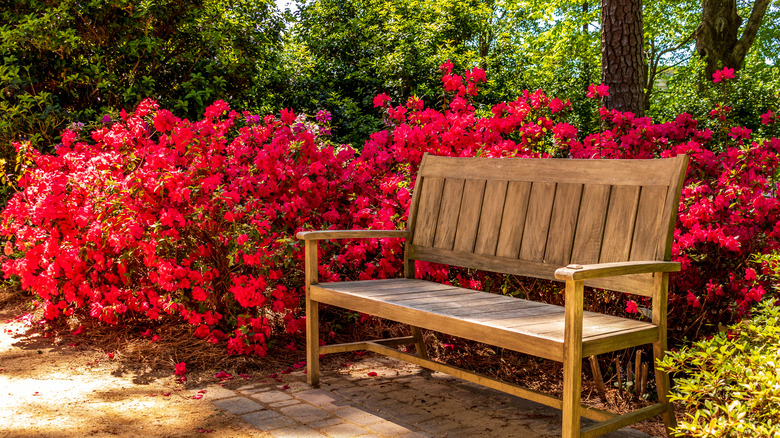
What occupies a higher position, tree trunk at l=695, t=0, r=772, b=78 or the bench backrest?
tree trunk at l=695, t=0, r=772, b=78

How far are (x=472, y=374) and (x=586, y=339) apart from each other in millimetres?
772

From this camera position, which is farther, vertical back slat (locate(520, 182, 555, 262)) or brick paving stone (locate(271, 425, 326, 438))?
vertical back slat (locate(520, 182, 555, 262))

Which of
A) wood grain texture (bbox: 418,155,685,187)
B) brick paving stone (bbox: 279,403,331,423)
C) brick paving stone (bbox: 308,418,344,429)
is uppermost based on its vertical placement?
wood grain texture (bbox: 418,155,685,187)

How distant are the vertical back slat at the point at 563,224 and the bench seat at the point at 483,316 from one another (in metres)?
0.25

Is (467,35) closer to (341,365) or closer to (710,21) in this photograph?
(710,21)

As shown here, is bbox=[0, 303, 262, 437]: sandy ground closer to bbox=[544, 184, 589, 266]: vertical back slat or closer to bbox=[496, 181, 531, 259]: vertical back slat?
bbox=[496, 181, 531, 259]: vertical back slat

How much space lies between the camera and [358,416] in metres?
3.43

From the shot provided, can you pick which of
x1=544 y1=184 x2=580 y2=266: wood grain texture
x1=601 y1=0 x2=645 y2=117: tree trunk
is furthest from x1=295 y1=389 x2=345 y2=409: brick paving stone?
x1=601 y1=0 x2=645 y2=117: tree trunk

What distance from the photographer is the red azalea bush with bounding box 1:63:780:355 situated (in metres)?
4.18

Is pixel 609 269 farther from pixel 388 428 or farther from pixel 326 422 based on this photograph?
pixel 326 422

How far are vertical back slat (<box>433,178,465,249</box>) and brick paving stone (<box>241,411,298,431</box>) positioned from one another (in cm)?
127

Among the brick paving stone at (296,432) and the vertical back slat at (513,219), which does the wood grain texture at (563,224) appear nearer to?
the vertical back slat at (513,219)

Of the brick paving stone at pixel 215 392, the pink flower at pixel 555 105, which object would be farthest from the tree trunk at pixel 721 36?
the brick paving stone at pixel 215 392

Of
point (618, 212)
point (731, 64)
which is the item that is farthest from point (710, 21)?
→ point (618, 212)
